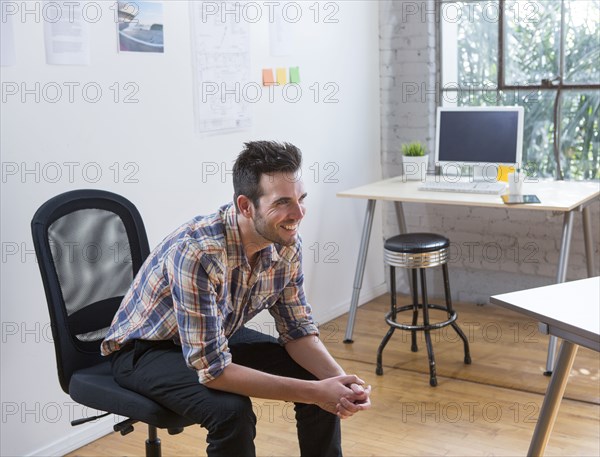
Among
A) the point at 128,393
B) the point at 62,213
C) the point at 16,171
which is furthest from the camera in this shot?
the point at 16,171

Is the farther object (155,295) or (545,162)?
(545,162)

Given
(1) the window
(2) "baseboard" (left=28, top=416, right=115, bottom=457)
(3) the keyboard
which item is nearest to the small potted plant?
(3) the keyboard

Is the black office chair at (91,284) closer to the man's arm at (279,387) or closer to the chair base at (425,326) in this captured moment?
the man's arm at (279,387)

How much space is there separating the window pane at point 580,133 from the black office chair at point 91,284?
8.47ft

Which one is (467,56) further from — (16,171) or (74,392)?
(74,392)

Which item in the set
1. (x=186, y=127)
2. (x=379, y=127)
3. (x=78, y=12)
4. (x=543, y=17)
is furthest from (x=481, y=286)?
(x=78, y=12)

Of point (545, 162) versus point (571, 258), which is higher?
point (545, 162)

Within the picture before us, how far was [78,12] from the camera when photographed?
9.86 ft

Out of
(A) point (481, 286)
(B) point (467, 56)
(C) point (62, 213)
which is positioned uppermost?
(B) point (467, 56)

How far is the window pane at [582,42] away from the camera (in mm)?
4258

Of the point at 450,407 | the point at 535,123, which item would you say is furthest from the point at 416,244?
the point at 535,123

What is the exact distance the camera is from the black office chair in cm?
229

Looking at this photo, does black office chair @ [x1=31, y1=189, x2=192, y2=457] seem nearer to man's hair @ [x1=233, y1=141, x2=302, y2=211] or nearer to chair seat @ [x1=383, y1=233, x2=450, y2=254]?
man's hair @ [x1=233, y1=141, x2=302, y2=211]

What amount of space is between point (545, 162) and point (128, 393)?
2898 mm
